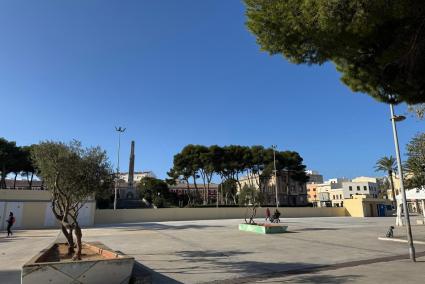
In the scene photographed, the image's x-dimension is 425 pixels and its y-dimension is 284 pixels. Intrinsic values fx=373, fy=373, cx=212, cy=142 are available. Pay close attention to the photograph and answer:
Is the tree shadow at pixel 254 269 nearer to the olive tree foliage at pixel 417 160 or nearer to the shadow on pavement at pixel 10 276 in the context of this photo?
the shadow on pavement at pixel 10 276

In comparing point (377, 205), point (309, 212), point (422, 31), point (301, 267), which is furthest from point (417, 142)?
point (377, 205)

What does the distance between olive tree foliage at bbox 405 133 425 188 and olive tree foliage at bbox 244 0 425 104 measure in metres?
14.0

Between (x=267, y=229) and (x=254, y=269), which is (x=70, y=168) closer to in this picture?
(x=254, y=269)

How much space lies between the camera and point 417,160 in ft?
69.9

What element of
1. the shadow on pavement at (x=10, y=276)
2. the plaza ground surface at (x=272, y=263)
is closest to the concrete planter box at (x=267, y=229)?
the plaza ground surface at (x=272, y=263)

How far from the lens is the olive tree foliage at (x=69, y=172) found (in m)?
10.9

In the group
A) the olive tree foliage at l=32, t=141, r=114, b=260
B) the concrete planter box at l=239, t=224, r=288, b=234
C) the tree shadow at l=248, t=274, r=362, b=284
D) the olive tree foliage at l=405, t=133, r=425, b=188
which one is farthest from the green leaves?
the olive tree foliage at l=405, t=133, r=425, b=188

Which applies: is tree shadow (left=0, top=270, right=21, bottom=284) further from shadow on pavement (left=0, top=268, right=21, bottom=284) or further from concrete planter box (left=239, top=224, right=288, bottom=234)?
concrete planter box (left=239, top=224, right=288, bottom=234)

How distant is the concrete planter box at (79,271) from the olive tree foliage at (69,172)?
8.60 feet

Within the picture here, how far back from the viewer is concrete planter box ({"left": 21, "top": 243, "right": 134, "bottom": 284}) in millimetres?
7598

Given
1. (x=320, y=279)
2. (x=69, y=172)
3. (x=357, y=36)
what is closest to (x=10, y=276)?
(x=69, y=172)

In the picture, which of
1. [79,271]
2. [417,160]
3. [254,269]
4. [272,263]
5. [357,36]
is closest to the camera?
[357,36]

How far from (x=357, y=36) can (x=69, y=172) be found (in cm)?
852

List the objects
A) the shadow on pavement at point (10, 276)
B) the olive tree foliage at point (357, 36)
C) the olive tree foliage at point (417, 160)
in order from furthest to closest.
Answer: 1. the olive tree foliage at point (417, 160)
2. the shadow on pavement at point (10, 276)
3. the olive tree foliage at point (357, 36)
